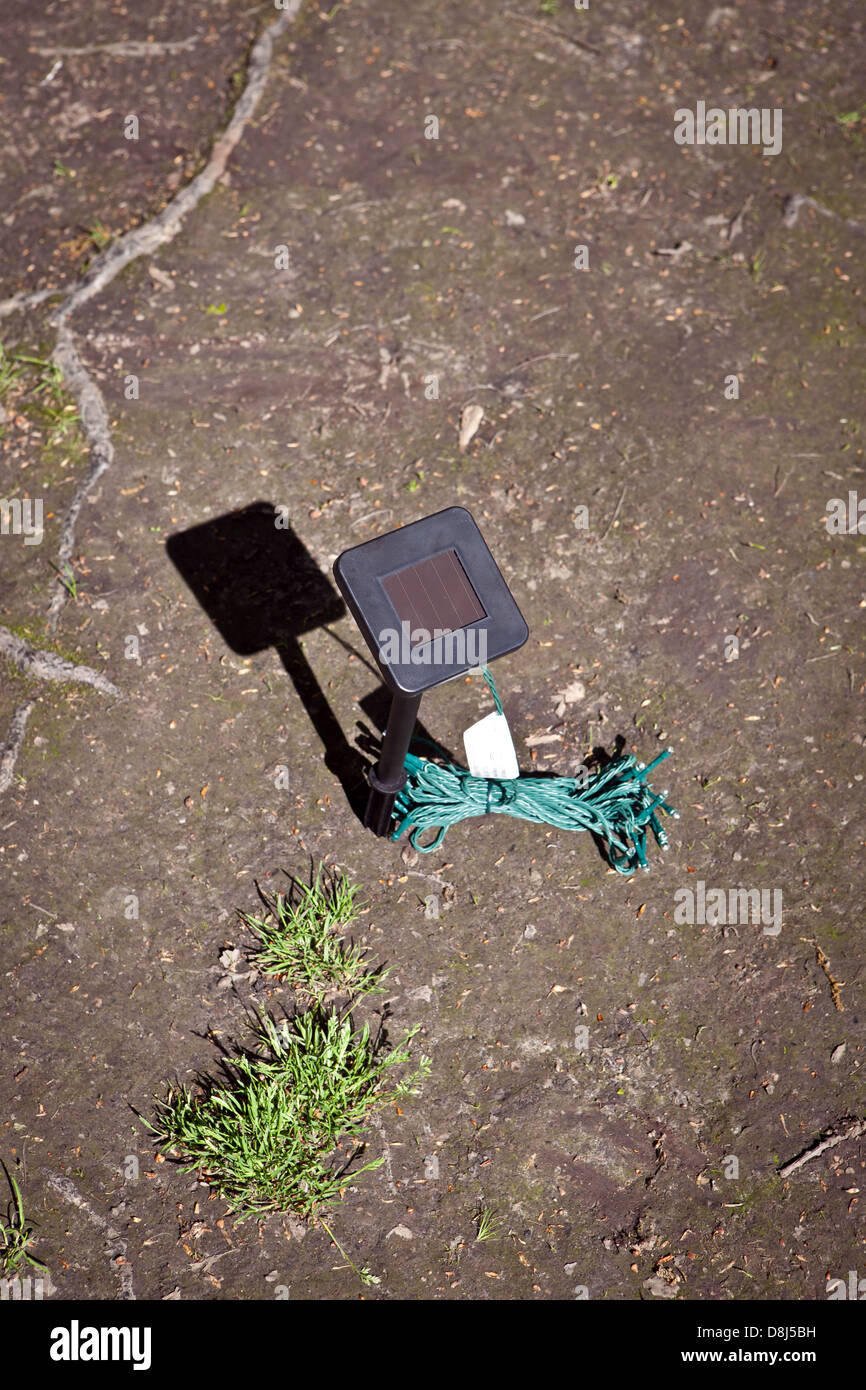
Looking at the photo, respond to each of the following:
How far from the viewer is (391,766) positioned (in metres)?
2.70

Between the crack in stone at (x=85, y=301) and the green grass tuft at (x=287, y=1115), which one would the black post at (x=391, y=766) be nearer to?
the green grass tuft at (x=287, y=1115)

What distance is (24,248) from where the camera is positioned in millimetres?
3912

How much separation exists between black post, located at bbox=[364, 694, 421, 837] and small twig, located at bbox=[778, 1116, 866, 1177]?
1.50 meters

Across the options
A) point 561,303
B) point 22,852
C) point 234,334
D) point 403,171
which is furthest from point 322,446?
point 22,852

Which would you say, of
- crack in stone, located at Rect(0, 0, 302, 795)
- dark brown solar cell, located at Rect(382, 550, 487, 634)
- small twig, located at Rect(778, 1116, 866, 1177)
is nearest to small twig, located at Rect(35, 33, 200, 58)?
crack in stone, located at Rect(0, 0, 302, 795)

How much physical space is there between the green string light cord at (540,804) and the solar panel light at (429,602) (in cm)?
86

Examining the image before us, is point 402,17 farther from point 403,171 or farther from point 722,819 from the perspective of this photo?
point 722,819

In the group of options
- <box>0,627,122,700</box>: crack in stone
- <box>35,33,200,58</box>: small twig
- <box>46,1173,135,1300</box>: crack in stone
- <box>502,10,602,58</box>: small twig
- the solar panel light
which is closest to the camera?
the solar panel light

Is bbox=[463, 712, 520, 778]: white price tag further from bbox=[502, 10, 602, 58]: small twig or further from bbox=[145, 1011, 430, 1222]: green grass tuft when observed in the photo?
bbox=[502, 10, 602, 58]: small twig

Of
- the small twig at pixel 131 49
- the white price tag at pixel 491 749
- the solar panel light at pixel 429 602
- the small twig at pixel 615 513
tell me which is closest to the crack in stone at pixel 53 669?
the white price tag at pixel 491 749

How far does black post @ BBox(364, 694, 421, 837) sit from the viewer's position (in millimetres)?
2400

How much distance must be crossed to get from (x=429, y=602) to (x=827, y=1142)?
2.00 metres
